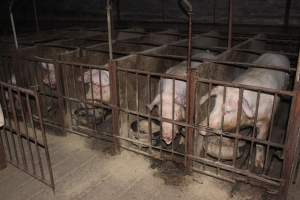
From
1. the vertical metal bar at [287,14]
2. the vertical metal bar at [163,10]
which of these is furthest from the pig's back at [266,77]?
the vertical metal bar at [163,10]

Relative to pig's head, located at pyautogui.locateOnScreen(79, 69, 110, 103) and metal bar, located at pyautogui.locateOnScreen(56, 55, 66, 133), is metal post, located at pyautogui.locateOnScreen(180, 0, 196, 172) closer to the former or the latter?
pig's head, located at pyautogui.locateOnScreen(79, 69, 110, 103)

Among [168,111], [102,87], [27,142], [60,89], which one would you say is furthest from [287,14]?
[27,142]

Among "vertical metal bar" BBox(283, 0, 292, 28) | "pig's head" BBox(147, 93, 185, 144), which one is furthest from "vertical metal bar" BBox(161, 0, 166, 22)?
"pig's head" BBox(147, 93, 185, 144)

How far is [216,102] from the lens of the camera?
12.8 feet

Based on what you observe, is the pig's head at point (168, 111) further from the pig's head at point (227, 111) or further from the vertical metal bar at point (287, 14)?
the vertical metal bar at point (287, 14)

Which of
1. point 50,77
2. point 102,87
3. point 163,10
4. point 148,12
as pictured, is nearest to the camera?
point 102,87

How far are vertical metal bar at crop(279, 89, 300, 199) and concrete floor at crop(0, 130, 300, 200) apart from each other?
496 mm

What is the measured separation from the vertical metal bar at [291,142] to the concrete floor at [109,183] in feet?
1.63

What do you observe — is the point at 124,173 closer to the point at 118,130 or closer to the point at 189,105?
the point at 118,130

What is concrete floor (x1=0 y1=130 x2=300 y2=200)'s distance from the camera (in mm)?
3818

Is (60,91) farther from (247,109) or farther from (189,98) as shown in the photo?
(247,109)

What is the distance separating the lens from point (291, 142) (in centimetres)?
324

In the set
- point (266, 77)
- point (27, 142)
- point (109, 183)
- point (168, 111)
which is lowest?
point (109, 183)

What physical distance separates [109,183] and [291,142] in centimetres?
243
